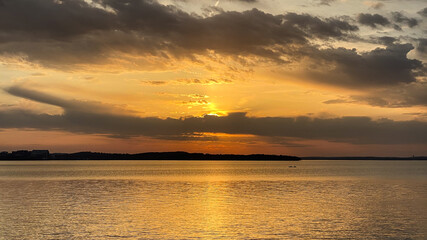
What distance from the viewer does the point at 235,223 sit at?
49.7 m

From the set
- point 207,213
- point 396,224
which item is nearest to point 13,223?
point 207,213

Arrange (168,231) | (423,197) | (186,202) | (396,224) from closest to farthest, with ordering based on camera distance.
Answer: (168,231) → (396,224) → (186,202) → (423,197)

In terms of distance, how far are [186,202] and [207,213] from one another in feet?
42.3

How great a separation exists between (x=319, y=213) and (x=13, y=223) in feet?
114

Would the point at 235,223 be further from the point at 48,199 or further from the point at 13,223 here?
the point at 48,199

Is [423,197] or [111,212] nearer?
[111,212]

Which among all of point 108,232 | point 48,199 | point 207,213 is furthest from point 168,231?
point 48,199

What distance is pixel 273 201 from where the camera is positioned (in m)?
71.2

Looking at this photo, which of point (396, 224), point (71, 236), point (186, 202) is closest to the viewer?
point (71, 236)

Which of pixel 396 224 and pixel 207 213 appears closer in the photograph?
pixel 396 224

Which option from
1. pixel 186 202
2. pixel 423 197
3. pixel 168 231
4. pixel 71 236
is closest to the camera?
pixel 71 236

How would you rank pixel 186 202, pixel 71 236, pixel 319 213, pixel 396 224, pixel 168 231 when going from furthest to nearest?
pixel 186 202 < pixel 319 213 < pixel 396 224 < pixel 168 231 < pixel 71 236

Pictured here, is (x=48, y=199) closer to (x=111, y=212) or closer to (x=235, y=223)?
(x=111, y=212)

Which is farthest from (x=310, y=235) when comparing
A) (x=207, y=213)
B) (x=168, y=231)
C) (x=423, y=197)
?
(x=423, y=197)
